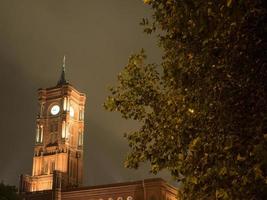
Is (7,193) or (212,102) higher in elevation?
(7,193)

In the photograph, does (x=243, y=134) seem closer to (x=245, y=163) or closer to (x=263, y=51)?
(x=245, y=163)

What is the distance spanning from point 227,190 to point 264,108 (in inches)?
98.8

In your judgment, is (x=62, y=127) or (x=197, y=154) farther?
(x=62, y=127)

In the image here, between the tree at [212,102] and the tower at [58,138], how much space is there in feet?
292

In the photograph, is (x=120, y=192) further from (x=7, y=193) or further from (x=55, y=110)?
(x=55, y=110)

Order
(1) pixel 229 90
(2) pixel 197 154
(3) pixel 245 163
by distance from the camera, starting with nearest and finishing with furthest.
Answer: (3) pixel 245 163
(1) pixel 229 90
(2) pixel 197 154

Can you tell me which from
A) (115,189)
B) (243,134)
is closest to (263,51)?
(243,134)

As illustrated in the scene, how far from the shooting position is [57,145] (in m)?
111

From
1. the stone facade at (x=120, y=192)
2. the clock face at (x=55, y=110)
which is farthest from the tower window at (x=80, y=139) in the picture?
the stone facade at (x=120, y=192)

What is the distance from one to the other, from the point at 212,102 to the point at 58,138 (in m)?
100.0

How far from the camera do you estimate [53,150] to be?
366 feet

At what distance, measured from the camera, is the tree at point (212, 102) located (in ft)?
44.5

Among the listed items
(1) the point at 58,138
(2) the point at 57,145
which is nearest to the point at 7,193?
(2) the point at 57,145

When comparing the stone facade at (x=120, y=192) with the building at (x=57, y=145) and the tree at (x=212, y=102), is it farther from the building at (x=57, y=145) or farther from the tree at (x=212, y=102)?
the tree at (x=212, y=102)
